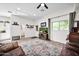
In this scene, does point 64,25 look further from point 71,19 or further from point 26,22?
point 26,22

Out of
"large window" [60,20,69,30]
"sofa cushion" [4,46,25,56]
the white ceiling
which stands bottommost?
"sofa cushion" [4,46,25,56]

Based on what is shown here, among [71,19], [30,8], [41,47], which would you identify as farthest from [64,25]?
[30,8]

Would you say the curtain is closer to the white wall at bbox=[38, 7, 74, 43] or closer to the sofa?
the white wall at bbox=[38, 7, 74, 43]

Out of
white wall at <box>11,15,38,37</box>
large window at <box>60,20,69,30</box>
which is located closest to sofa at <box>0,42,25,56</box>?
white wall at <box>11,15,38,37</box>

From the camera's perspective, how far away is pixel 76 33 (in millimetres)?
1920

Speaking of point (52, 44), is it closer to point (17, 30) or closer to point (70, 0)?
point (17, 30)

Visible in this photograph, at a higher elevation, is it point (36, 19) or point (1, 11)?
point (1, 11)

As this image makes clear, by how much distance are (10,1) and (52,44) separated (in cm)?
138

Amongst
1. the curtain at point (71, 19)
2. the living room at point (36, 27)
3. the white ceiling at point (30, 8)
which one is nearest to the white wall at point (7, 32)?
the living room at point (36, 27)

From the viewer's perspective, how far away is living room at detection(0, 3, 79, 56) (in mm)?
1877

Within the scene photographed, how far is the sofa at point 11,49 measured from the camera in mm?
1819

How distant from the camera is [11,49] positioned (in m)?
1.87

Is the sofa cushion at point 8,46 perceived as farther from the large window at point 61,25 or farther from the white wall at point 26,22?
the large window at point 61,25

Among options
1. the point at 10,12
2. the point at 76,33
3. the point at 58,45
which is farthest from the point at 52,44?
the point at 10,12
